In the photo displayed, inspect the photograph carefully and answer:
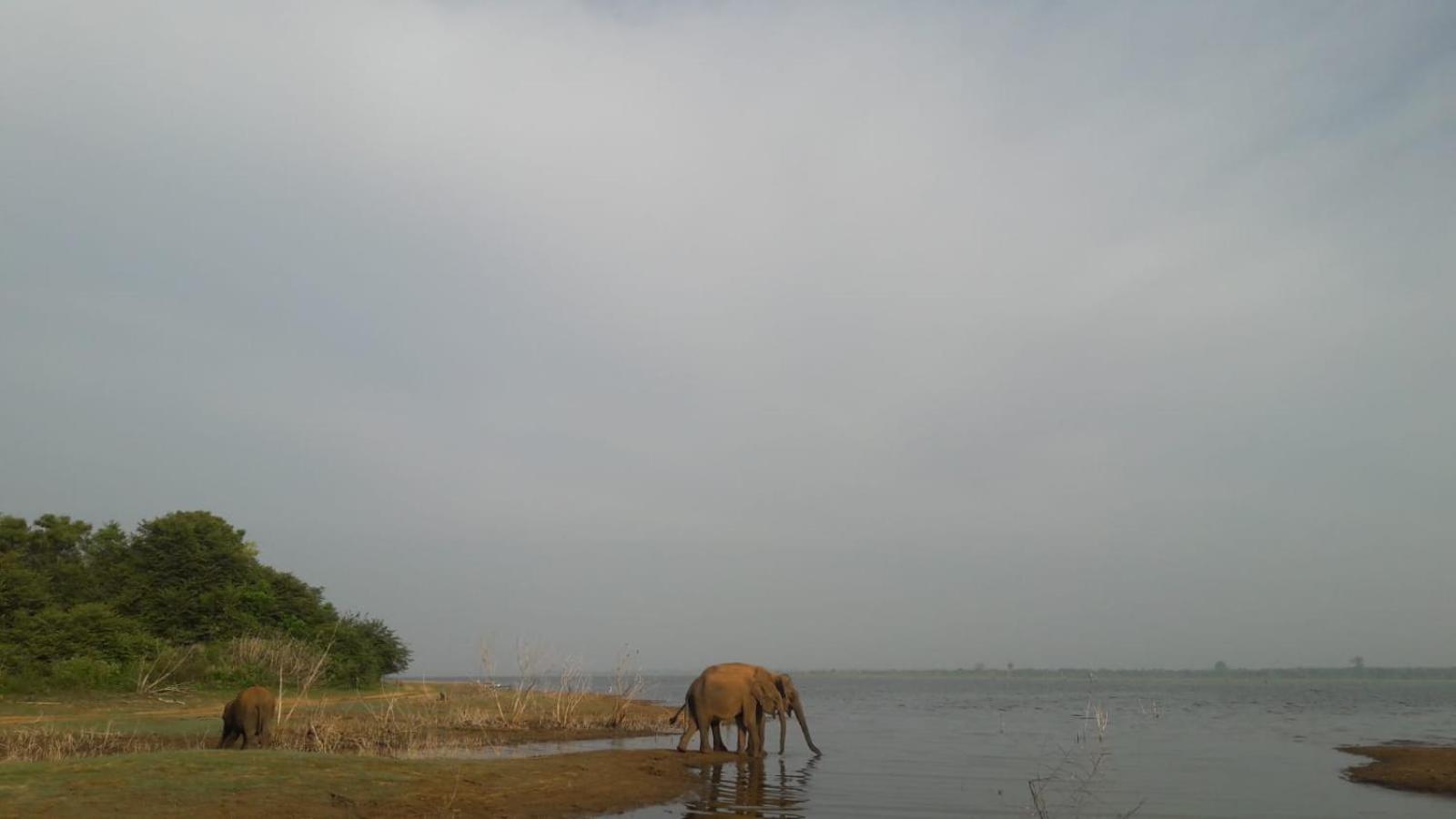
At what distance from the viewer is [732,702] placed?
24047 millimetres

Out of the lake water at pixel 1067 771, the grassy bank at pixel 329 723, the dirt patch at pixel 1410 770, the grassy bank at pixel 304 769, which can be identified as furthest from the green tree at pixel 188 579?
the dirt patch at pixel 1410 770

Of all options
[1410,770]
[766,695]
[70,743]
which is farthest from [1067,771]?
[70,743]

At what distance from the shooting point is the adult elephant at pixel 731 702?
23.9 metres

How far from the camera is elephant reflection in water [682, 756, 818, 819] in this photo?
16.2 meters

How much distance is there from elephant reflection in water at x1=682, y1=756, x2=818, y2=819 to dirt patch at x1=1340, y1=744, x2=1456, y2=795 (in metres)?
13.5

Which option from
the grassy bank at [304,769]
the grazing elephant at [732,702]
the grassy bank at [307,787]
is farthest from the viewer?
the grazing elephant at [732,702]

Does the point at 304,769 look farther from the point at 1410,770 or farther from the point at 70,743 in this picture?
the point at 1410,770

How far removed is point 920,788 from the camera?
2050 cm

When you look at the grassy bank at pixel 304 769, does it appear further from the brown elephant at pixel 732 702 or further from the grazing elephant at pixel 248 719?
the brown elephant at pixel 732 702

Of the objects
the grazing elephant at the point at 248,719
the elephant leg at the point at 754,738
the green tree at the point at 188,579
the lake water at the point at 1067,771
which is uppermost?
the green tree at the point at 188,579

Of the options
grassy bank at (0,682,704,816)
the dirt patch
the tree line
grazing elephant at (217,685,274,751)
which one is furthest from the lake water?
the tree line

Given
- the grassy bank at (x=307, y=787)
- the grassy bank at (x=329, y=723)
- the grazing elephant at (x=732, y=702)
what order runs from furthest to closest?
1. the grazing elephant at (x=732, y=702)
2. the grassy bank at (x=329, y=723)
3. the grassy bank at (x=307, y=787)

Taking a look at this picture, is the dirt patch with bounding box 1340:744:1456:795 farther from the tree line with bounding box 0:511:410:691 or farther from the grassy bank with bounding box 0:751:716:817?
the tree line with bounding box 0:511:410:691

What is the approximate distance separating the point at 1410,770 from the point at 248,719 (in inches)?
1081
